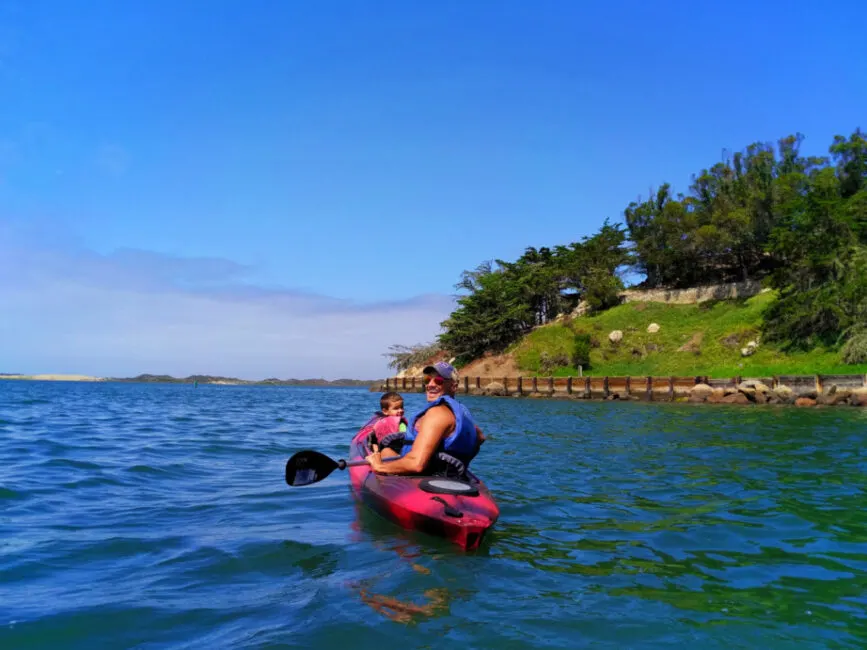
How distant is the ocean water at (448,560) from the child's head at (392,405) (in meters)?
1.53

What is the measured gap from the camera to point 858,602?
4.48 meters

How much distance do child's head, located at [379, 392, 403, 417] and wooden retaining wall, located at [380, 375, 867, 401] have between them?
26344mm

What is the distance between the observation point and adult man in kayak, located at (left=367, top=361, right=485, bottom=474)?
7.03 metres

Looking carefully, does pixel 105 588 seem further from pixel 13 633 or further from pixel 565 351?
pixel 565 351

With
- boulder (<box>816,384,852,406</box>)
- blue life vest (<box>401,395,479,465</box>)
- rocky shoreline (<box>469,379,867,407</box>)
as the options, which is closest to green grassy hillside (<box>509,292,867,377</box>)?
rocky shoreline (<box>469,379,867,407</box>)

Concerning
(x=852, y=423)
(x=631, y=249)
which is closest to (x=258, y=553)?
(x=852, y=423)

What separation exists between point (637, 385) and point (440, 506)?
112 feet

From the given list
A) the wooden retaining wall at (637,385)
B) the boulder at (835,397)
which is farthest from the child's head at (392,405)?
the wooden retaining wall at (637,385)

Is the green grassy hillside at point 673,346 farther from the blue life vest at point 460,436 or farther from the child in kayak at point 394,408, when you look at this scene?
the blue life vest at point 460,436

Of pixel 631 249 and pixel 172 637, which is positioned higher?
pixel 631 249

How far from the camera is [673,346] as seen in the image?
154 feet

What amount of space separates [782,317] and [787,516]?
37060mm

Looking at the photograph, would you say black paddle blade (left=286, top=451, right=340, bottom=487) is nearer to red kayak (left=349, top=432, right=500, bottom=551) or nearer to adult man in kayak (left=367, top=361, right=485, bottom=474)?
red kayak (left=349, top=432, right=500, bottom=551)

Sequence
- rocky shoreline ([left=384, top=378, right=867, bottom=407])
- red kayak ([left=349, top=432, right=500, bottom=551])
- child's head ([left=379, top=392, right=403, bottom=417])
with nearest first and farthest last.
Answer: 1. red kayak ([left=349, top=432, right=500, bottom=551])
2. child's head ([left=379, top=392, right=403, bottom=417])
3. rocky shoreline ([left=384, top=378, right=867, bottom=407])
